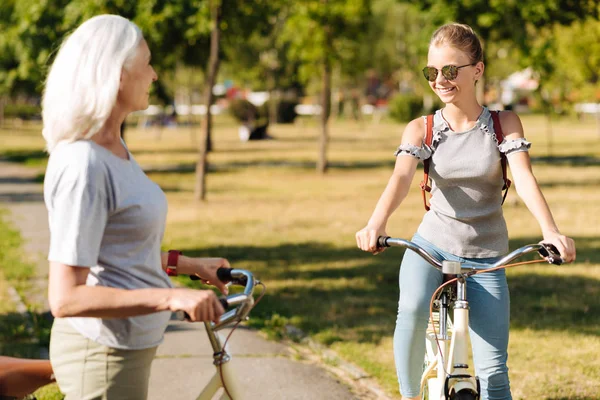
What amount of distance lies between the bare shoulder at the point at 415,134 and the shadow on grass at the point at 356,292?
3470 millimetres

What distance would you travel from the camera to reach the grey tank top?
380 cm

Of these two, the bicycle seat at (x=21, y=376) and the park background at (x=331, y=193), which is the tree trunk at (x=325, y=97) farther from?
the bicycle seat at (x=21, y=376)

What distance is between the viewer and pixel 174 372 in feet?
20.2

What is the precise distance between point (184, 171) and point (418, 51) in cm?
1025

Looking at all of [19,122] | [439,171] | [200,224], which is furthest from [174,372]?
[19,122]

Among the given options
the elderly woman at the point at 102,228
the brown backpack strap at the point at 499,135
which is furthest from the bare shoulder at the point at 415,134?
the elderly woman at the point at 102,228

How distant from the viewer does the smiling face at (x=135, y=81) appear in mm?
2600

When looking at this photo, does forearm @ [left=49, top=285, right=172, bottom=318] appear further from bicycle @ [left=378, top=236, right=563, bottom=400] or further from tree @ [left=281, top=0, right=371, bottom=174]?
tree @ [left=281, top=0, right=371, bottom=174]

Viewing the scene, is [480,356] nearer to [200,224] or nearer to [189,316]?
[189,316]

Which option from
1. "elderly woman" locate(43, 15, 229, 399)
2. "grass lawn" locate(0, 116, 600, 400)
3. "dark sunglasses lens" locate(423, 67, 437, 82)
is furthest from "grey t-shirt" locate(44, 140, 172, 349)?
"grass lawn" locate(0, 116, 600, 400)

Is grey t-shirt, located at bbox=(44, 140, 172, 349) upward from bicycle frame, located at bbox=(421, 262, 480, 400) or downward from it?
upward

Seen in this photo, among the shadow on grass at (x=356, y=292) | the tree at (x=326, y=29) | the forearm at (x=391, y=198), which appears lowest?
the shadow on grass at (x=356, y=292)

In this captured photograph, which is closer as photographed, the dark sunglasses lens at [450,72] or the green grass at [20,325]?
the dark sunglasses lens at [450,72]

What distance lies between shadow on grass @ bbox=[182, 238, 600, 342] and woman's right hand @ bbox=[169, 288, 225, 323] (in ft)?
15.5
